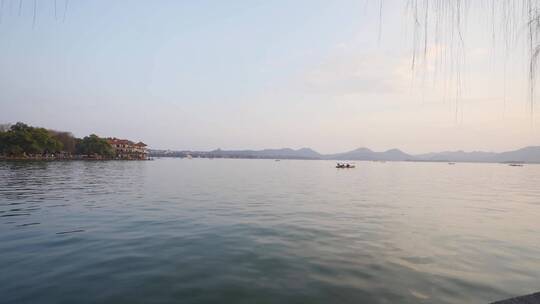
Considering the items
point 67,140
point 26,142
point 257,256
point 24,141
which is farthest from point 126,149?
point 257,256

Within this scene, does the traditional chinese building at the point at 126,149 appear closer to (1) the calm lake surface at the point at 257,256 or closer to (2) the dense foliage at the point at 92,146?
(2) the dense foliage at the point at 92,146

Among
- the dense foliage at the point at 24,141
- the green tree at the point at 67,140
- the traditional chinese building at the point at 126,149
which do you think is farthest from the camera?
the traditional chinese building at the point at 126,149

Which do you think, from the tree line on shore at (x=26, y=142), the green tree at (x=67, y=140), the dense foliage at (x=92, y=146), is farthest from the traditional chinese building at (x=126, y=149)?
the tree line on shore at (x=26, y=142)

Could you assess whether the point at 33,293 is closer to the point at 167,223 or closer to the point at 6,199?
the point at 167,223

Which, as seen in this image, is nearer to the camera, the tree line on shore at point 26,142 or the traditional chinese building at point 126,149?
the tree line on shore at point 26,142

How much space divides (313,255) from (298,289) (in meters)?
3.24

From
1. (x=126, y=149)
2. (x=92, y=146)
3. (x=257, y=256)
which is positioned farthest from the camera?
(x=126, y=149)

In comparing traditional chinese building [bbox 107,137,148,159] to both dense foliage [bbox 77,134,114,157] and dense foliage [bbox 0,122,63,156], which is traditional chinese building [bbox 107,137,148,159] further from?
dense foliage [bbox 0,122,63,156]

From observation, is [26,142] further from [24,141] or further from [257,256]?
[257,256]

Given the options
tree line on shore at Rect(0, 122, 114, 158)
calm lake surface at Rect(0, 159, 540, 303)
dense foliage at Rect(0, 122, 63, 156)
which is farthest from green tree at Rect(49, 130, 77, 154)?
calm lake surface at Rect(0, 159, 540, 303)

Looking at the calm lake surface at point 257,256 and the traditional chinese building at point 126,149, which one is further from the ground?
the traditional chinese building at point 126,149

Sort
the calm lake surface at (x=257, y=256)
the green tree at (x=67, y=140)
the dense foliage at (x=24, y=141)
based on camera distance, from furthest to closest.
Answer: the green tree at (x=67, y=140), the dense foliage at (x=24, y=141), the calm lake surface at (x=257, y=256)

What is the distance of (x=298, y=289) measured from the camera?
826 centimetres

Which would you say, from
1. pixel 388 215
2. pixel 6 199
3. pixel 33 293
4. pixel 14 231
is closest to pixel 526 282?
pixel 388 215
